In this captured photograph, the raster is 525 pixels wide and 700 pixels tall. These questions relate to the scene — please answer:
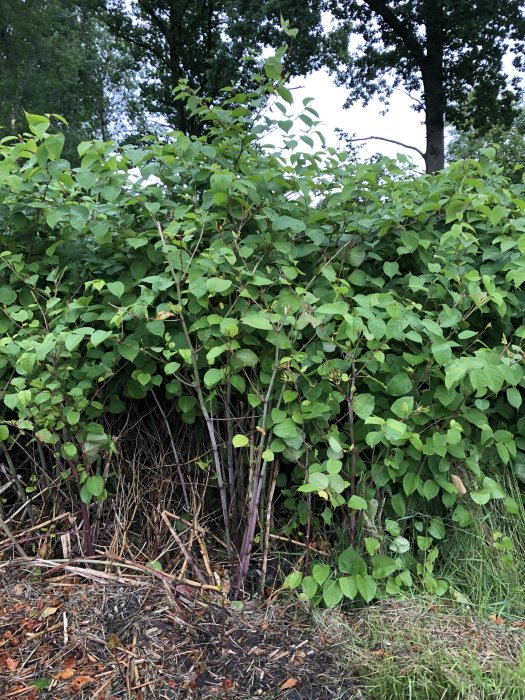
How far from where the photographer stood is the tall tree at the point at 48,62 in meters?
21.5

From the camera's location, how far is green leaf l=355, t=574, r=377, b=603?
2.02 metres

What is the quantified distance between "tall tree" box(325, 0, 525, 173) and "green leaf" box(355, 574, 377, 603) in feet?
41.4

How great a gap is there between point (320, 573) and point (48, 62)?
91.6 feet

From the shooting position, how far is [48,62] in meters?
24.0

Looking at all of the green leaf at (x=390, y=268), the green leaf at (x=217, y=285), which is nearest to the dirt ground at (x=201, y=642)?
the green leaf at (x=217, y=285)

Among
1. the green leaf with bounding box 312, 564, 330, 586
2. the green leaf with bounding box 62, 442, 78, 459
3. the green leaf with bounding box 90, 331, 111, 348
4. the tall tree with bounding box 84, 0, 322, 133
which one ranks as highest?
the tall tree with bounding box 84, 0, 322, 133

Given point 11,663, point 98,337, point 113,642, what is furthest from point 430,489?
point 11,663

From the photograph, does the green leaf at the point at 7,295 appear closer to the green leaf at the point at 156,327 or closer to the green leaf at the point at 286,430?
the green leaf at the point at 156,327

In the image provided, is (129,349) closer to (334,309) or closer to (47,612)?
(334,309)

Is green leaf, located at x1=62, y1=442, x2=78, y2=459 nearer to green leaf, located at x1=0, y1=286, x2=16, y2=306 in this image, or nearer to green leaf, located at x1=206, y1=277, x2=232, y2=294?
green leaf, located at x1=0, y1=286, x2=16, y2=306

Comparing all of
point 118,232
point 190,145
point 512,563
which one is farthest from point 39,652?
point 190,145

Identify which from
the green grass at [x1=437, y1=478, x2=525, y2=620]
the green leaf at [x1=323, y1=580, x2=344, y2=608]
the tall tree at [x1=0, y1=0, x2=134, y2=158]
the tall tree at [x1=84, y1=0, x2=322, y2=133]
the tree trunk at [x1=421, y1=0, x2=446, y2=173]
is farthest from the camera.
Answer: the tall tree at [x1=0, y1=0, x2=134, y2=158]

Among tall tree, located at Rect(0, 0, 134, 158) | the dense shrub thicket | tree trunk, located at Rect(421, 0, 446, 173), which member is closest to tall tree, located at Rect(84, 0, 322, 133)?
tall tree, located at Rect(0, 0, 134, 158)

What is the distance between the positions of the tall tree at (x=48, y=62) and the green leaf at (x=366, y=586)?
19.4m
